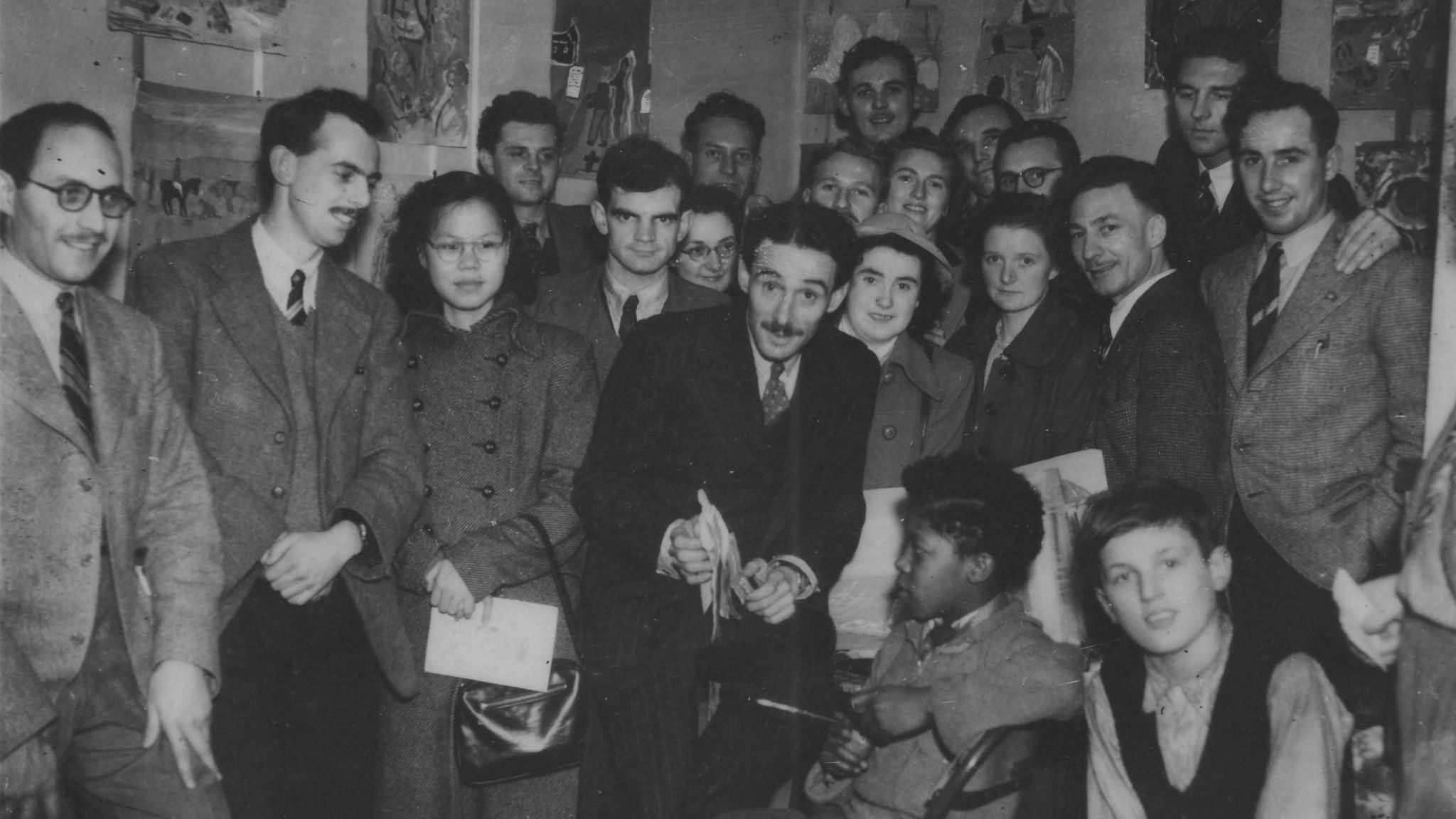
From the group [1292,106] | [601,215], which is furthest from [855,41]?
[1292,106]

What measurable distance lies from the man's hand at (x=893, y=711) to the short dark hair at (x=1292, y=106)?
6.49 ft

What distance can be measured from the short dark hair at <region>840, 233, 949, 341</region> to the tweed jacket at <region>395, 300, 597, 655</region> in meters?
1.01

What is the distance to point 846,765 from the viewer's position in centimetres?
315

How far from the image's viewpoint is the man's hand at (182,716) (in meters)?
2.67

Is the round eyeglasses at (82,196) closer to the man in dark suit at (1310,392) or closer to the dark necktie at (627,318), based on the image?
the dark necktie at (627,318)

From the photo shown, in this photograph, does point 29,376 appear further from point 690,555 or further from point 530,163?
point 530,163

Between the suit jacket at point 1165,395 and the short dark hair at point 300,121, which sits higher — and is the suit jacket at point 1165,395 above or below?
below

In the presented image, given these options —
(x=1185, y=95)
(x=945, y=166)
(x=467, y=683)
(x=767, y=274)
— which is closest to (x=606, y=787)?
(x=467, y=683)

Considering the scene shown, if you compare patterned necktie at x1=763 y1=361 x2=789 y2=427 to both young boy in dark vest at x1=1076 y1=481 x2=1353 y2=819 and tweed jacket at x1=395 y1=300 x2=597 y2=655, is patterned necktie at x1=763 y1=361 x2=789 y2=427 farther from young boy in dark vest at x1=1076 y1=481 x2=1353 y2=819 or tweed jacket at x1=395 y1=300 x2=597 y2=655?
young boy in dark vest at x1=1076 y1=481 x2=1353 y2=819

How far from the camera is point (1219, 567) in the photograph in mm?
3145

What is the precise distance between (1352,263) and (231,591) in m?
3.17

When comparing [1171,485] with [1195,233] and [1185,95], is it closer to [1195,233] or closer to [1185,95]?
[1195,233]

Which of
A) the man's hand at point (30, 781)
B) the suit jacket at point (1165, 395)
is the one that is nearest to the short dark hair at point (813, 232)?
the suit jacket at point (1165, 395)

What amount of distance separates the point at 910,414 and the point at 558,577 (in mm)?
1253
